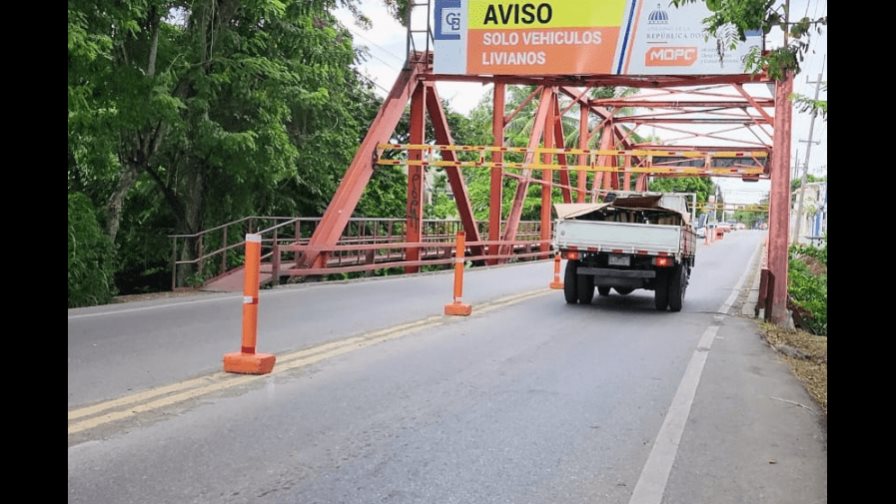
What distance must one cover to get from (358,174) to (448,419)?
47.7 ft

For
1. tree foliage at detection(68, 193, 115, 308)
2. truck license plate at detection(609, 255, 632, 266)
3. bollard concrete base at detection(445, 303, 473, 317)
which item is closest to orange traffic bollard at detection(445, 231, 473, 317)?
bollard concrete base at detection(445, 303, 473, 317)

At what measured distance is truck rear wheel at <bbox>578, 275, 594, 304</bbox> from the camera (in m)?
13.8

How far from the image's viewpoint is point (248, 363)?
22.8ft

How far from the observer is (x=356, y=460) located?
470 cm

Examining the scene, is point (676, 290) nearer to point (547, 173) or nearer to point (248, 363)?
point (248, 363)

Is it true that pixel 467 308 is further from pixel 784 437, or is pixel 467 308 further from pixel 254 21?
pixel 254 21

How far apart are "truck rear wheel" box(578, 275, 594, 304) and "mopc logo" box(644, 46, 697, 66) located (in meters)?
7.35

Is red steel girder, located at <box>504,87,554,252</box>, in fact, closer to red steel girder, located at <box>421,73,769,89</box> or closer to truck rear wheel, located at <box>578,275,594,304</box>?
red steel girder, located at <box>421,73,769,89</box>

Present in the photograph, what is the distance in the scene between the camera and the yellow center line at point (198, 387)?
5402 mm

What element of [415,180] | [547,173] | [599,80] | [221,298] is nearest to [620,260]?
[221,298]

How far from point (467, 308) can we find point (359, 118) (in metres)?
18.1

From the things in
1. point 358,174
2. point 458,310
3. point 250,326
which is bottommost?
point 458,310

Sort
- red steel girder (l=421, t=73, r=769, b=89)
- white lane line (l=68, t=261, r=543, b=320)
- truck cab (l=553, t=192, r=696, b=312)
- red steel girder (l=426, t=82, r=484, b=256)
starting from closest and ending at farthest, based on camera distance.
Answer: white lane line (l=68, t=261, r=543, b=320) < truck cab (l=553, t=192, r=696, b=312) < red steel girder (l=421, t=73, r=769, b=89) < red steel girder (l=426, t=82, r=484, b=256)
